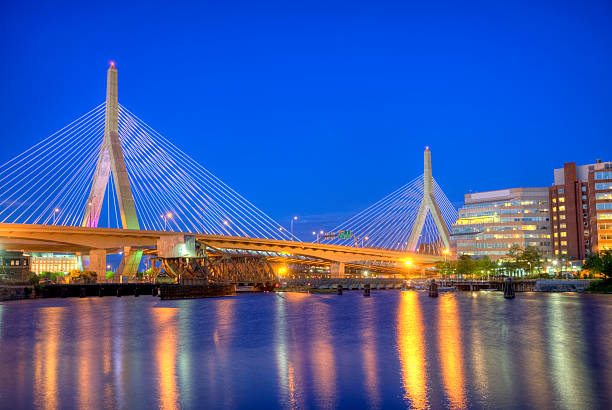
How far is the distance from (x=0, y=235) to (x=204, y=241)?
2822 cm

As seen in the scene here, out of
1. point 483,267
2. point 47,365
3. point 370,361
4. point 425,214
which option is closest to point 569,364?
point 370,361

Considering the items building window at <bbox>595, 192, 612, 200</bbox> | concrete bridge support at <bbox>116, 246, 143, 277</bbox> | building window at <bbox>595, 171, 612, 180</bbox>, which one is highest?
building window at <bbox>595, 171, 612, 180</bbox>

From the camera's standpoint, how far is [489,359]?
21609mm

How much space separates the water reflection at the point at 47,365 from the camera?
49.3 feet

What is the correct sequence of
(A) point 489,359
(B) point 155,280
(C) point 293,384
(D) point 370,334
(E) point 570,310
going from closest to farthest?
(C) point 293,384, (A) point 489,359, (D) point 370,334, (E) point 570,310, (B) point 155,280

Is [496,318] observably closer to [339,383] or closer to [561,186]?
[339,383]

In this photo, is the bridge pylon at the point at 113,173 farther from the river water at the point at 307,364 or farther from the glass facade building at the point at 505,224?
the glass facade building at the point at 505,224

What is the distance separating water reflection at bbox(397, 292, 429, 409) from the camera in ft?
Answer: 50.4

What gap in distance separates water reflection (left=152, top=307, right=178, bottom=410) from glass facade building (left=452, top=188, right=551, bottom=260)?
114 metres

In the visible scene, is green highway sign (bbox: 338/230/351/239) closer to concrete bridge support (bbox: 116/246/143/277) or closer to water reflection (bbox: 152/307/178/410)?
concrete bridge support (bbox: 116/246/143/277)

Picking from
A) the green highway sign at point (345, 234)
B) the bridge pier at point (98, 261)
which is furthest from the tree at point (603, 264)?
the bridge pier at point (98, 261)

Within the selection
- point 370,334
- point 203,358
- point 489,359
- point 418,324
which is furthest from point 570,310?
point 203,358

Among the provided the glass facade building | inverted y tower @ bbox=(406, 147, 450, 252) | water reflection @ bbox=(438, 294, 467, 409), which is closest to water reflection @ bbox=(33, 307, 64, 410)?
water reflection @ bbox=(438, 294, 467, 409)

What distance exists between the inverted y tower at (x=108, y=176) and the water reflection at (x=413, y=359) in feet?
125
